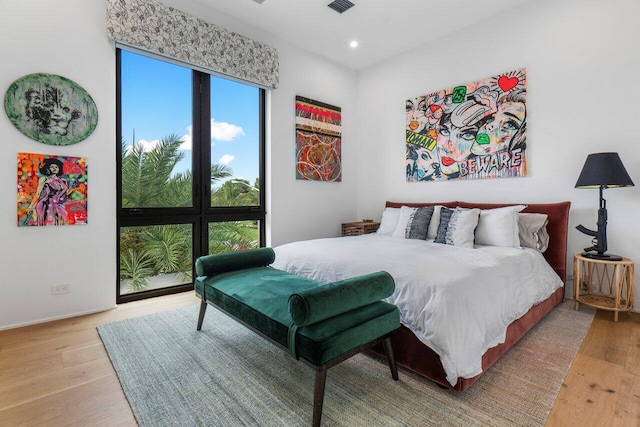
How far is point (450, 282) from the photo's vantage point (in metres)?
Result: 1.74

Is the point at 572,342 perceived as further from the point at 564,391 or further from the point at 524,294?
the point at 564,391

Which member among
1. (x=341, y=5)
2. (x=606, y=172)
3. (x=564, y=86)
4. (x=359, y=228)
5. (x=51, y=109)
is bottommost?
(x=359, y=228)

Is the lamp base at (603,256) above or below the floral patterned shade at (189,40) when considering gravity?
below

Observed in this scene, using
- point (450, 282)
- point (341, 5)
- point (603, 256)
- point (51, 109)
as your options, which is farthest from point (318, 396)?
point (341, 5)

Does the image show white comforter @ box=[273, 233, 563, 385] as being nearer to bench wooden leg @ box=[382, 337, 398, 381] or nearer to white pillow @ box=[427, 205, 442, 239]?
bench wooden leg @ box=[382, 337, 398, 381]

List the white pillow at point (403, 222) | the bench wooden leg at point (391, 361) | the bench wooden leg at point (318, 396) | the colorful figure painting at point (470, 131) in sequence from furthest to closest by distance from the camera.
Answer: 1. the white pillow at point (403, 222)
2. the colorful figure painting at point (470, 131)
3. the bench wooden leg at point (391, 361)
4. the bench wooden leg at point (318, 396)

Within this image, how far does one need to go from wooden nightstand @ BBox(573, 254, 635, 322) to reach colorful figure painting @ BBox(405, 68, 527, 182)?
1104 millimetres

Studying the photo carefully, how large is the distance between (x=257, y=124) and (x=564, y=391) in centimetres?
379

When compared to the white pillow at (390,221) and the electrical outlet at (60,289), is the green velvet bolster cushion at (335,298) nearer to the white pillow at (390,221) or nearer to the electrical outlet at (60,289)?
the white pillow at (390,221)

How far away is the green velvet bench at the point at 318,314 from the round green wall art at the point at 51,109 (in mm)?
1917

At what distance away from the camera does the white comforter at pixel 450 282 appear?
5.30 feet

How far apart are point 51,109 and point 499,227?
4.03 meters

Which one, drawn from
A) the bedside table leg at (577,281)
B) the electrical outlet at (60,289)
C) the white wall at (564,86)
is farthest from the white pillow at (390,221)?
the electrical outlet at (60,289)

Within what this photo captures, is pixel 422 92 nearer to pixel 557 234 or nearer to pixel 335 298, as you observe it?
pixel 557 234
